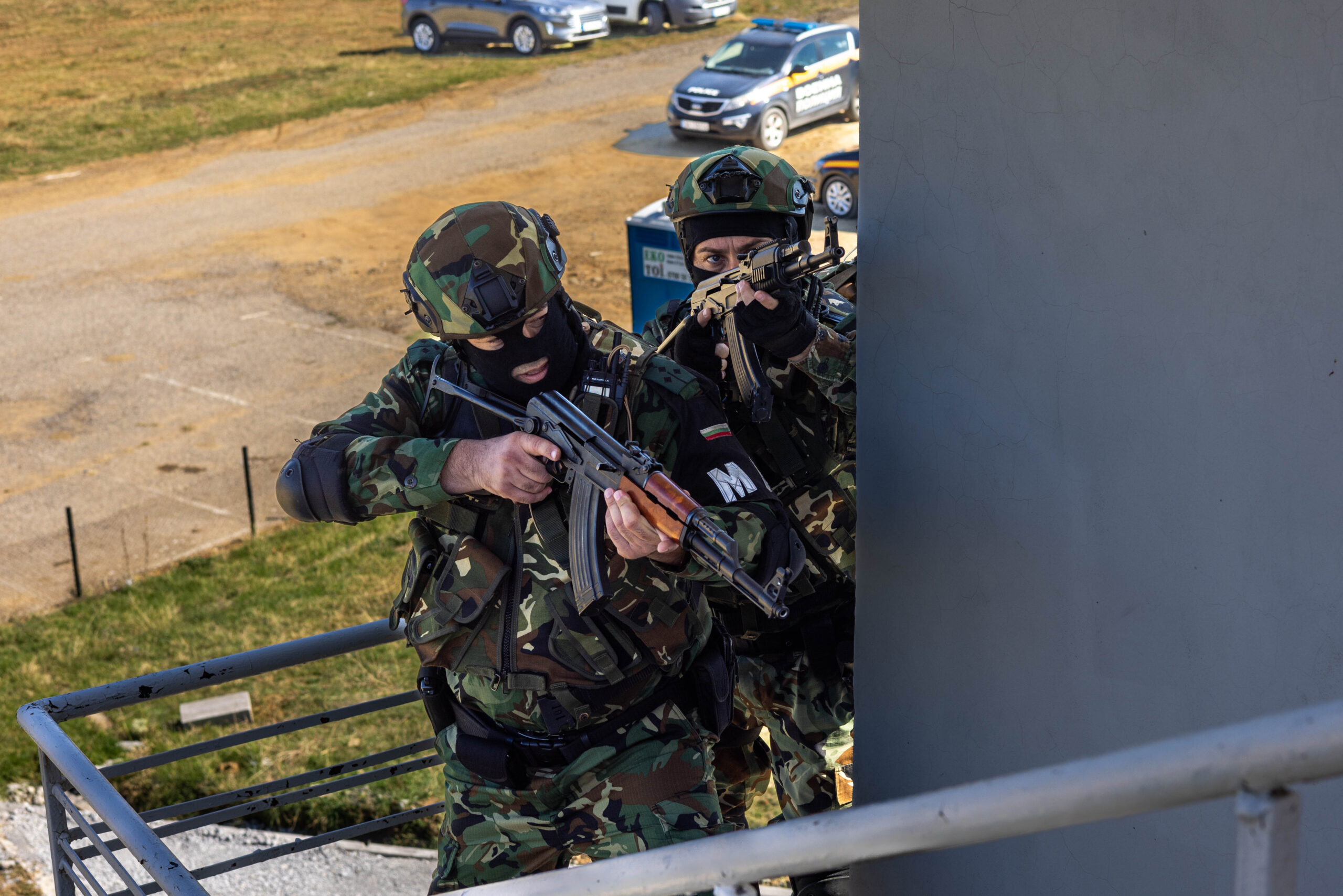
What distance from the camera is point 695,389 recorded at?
307 cm

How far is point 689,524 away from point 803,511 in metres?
1.12

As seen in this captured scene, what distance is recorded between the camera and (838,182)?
15414 millimetres

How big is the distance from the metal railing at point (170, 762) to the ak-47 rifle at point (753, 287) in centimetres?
111

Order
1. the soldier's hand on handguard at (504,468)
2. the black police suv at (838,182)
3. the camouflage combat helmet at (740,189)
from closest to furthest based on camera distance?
the soldier's hand on handguard at (504,468)
the camouflage combat helmet at (740,189)
the black police suv at (838,182)

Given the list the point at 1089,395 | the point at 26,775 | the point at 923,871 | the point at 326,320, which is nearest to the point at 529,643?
the point at 923,871

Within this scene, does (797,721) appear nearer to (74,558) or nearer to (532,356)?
(532,356)

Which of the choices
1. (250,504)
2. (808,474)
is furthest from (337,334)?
(808,474)

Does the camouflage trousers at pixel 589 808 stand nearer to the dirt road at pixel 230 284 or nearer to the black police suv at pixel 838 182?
the dirt road at pixel 230 284

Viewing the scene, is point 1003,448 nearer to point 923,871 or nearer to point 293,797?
point 923,871

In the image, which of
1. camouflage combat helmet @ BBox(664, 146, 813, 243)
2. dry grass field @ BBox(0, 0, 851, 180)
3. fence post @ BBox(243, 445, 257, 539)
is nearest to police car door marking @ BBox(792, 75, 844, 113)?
dry grass field @ BBox(0, 0, 851, 180)

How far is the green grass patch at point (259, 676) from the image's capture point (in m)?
6.51

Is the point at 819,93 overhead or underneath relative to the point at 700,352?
underneath

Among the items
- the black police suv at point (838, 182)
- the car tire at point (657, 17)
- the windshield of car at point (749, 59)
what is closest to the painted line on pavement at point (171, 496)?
the black police suv at point (838, 182)

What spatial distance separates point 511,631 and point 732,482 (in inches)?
23.2
